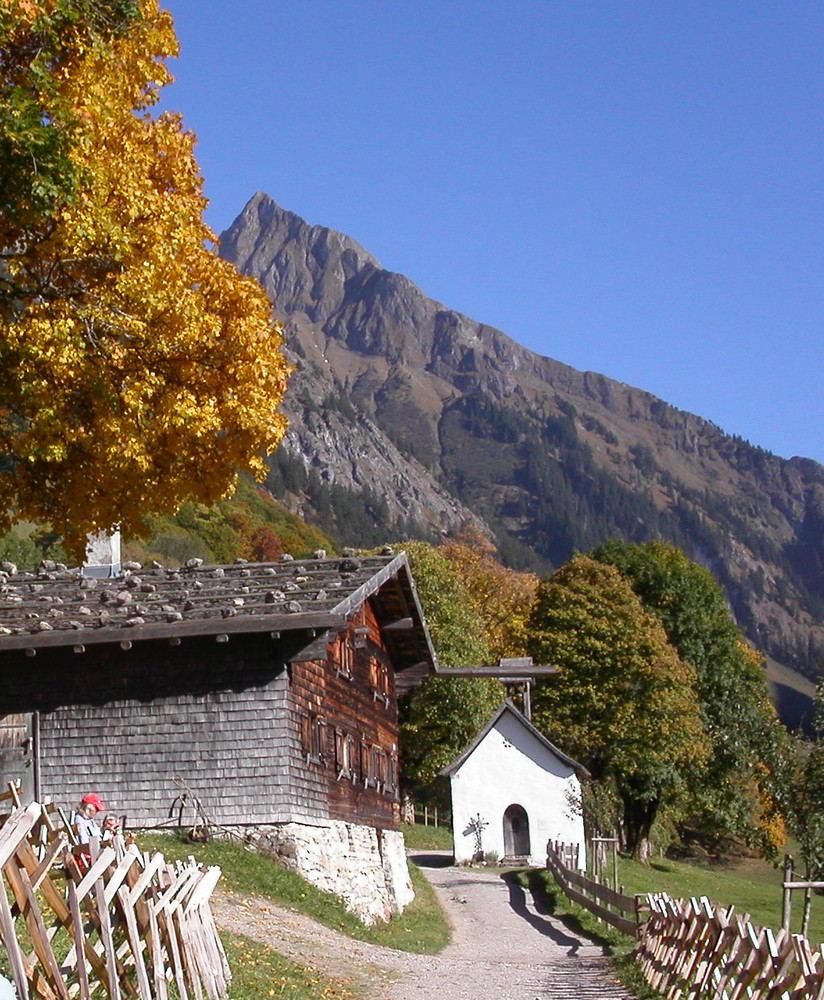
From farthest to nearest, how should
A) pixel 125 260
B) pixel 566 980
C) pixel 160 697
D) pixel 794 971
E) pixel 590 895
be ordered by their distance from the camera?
pixel 590 895 < pixel 160 697 < pixel 566 980 < pixel 125 260 < pixel 794 971

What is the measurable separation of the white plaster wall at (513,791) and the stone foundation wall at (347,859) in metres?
18.0

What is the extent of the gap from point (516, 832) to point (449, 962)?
2874 centimetres

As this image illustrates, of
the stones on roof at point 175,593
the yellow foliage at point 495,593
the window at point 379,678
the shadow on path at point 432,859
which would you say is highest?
the yellow foliage at point 495,593

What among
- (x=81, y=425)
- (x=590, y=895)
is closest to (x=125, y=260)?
(x=81, y=425)

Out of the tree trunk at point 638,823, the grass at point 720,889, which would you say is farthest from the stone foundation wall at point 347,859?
the tree trunk at point 638,823

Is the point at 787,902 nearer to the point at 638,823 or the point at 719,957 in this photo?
the point at 719,957

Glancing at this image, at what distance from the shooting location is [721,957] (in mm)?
12898

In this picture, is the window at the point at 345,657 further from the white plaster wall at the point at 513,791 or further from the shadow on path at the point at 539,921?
the white plaster wall at the point at 513,791

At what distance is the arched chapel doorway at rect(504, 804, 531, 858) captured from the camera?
47.4 meters

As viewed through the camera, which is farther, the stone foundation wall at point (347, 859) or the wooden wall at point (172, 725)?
the wooden wall at point (172, 725)

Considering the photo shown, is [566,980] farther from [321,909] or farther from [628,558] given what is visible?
[628,558]

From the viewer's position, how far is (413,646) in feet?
105

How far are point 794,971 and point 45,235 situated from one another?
35.3 feet

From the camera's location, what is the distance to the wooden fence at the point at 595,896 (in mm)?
21984
